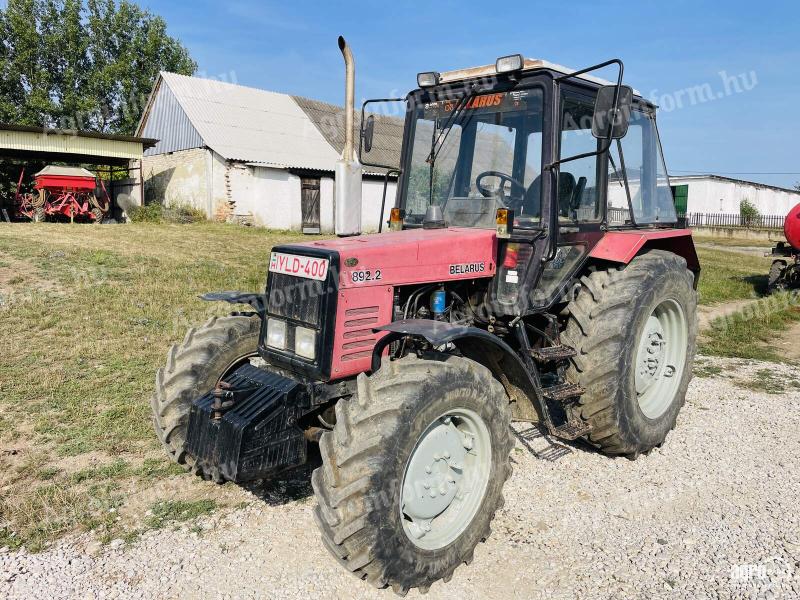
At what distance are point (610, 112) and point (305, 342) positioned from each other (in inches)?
82.4

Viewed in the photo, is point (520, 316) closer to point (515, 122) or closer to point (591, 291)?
point (591, 291)

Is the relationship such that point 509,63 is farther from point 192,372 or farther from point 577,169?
point 192,372

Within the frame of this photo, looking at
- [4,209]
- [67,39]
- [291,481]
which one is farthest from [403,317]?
[67,39]

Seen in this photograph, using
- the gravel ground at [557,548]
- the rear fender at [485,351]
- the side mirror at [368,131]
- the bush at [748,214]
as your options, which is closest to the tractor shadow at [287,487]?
the gravel ground at [557,548]

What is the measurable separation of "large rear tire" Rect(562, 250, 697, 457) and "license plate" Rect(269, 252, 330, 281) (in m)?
1.77

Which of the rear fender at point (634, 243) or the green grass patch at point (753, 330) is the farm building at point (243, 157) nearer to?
the green grass patch at point (753, 330)

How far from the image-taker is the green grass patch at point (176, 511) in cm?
356

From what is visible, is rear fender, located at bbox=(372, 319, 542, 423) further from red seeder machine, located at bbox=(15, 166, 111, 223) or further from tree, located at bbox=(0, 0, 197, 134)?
tree, located at bbox=(0, 0, 197, 134)

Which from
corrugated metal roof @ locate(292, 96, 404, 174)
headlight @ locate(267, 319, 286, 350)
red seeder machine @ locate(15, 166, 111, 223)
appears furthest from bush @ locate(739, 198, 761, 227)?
headlight @ locate(267, 319, 286, 350)

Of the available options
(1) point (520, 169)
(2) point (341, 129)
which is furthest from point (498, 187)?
(2) point (341, 129)

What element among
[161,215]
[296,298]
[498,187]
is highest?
[498,187]

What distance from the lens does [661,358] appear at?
491cm

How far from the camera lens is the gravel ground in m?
3.01

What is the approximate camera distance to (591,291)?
4.19 m
